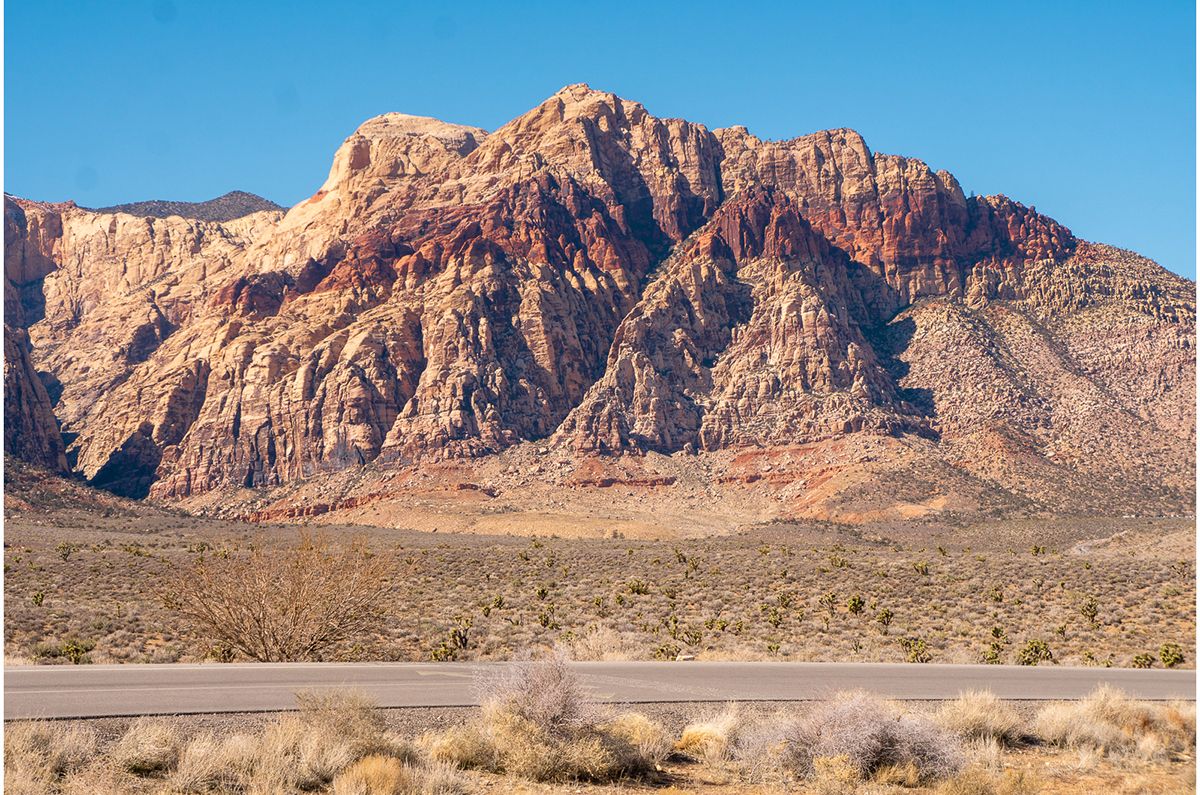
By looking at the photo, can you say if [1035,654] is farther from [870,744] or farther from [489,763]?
[489,763]

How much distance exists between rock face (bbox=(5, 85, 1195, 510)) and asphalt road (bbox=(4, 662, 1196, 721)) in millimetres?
83632

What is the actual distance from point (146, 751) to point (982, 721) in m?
12.1

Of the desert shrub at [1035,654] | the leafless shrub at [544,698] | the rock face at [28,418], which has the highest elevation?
the rock face at [28,418]

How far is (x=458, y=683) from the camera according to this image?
2027cm

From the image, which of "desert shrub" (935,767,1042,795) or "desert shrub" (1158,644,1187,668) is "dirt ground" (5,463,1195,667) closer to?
"desert shrub" (1158,644,1187,668)

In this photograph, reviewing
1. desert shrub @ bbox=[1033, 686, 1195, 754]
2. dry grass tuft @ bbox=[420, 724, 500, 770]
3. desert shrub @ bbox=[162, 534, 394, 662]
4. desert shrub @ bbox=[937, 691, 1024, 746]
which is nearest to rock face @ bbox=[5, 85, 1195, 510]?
desert shrub @ bbox=[1033, 686, 1195, 754]

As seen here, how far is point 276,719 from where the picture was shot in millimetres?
15570

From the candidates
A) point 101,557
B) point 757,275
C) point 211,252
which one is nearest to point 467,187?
point 757,275

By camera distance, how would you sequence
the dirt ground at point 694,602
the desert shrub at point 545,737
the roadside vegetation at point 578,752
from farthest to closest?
the dirt ground at point 694,602 → the desert shrub at point 545,737 → the roadside vegetation at point 578,752

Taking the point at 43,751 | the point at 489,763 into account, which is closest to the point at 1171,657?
the point at 489,763

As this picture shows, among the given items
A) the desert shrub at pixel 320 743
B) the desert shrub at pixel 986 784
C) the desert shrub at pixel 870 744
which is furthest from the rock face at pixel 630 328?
the desert shrub at pixel 320 743

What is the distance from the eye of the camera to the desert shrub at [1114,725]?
17.9 meters

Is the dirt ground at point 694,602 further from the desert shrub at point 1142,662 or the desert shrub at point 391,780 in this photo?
the desert shrub at point 391,780

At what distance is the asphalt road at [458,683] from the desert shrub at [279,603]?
3471mm
